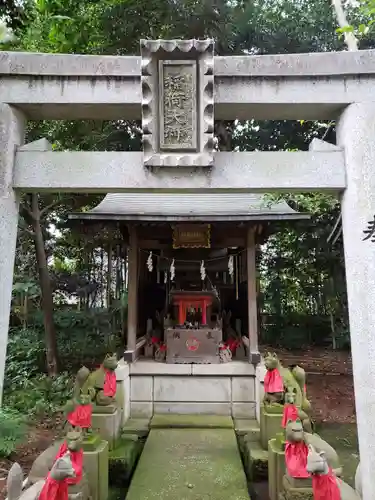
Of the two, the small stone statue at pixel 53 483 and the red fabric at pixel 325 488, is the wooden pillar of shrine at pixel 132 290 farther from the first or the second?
the red fabric at pixel 325 488

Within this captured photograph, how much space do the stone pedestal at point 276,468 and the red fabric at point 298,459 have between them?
650mm

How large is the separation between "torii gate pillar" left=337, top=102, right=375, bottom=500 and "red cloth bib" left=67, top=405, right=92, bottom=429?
3.30 meters

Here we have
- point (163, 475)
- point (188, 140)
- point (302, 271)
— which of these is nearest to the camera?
point (188, 140)

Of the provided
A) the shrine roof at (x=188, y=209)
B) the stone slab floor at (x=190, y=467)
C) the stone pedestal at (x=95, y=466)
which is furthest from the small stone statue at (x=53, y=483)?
the shrine roof at (x=188, y=209)

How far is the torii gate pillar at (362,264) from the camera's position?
3.60 metres

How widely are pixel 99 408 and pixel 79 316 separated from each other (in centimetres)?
733

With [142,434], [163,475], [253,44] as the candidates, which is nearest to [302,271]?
[253,44]

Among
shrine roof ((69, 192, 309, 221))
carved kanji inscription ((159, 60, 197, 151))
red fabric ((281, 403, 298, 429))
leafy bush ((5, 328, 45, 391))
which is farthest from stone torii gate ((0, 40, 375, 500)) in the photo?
leafy bush ((5, 328, 45, 391))

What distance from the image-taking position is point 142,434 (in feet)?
23.4

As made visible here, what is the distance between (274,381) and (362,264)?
323 cm

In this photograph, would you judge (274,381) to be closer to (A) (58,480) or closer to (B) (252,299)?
(B) (252,299)

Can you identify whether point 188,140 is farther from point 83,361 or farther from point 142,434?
point 83,361

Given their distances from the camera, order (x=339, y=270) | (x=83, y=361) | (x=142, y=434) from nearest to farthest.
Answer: (x=142, y=434) → (x=83, y=361) → (x=339, y=270)

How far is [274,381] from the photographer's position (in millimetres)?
6277
